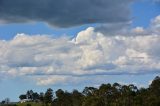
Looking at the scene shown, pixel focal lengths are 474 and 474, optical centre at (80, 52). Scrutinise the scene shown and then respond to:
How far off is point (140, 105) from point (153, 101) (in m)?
9.99

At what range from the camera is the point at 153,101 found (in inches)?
7461

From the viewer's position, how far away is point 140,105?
198m
